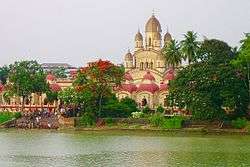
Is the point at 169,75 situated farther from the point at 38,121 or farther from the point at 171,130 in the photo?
the point at 171,130

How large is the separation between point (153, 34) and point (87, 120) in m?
24.1

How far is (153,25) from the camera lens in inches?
2921

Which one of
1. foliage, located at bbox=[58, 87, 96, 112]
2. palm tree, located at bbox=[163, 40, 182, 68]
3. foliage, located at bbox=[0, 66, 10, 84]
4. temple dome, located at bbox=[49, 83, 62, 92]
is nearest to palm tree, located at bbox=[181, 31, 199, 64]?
palm tree, located at bbox=[163, 40, 182, 68]

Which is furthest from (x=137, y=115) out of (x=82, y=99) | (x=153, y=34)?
(x=153, y=34)

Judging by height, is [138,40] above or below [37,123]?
above

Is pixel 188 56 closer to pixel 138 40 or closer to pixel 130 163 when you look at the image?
pixel 138 40

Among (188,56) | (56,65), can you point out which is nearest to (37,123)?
(188,56)

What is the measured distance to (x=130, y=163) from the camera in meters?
25.2

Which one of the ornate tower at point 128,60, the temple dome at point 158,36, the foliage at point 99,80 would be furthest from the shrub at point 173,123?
the ornate tower at point 128,60

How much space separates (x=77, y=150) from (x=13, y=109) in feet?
127

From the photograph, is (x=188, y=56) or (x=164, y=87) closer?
(x=188, y=56)

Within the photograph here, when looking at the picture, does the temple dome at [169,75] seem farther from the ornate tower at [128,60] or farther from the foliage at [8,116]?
the foliage at [8,116]

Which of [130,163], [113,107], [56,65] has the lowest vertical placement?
[130,163]

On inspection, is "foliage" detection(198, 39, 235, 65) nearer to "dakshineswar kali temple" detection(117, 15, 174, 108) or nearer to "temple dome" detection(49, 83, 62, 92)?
"dakshineswar kali temple" detection(117, 15, 174, 108)
